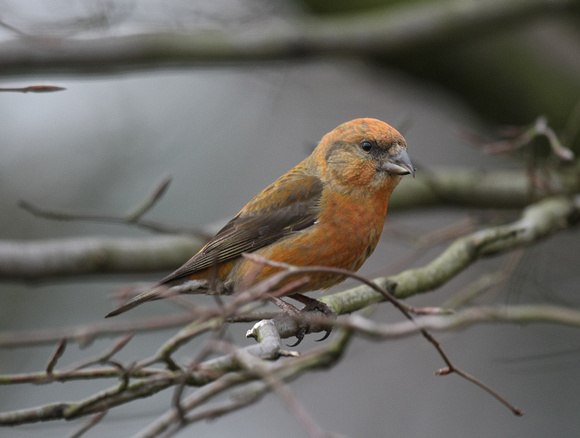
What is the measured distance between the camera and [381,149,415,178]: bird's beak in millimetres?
3652

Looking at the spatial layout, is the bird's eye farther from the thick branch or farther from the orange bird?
the thick branch

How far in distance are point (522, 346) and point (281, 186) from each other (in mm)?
6371

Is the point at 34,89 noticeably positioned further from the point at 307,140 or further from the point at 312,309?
the point at 307,140

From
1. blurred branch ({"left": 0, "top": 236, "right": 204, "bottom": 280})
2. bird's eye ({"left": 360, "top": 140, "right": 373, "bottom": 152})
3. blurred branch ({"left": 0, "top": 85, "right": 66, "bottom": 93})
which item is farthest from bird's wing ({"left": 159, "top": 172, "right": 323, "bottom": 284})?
blurred branch ({"left": 0, "top": 85, "right": 66, "bottom": 93})

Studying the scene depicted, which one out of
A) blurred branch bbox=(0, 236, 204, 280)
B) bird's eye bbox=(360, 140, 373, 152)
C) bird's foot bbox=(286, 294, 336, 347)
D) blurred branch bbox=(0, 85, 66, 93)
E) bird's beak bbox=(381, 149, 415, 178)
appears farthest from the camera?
blurred branch bbox=(0, 236, 204, 280)

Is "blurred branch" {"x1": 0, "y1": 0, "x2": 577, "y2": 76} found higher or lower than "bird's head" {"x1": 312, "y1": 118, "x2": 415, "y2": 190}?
higher

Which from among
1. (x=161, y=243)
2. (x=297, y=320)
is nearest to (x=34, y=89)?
(x=297, y=320)

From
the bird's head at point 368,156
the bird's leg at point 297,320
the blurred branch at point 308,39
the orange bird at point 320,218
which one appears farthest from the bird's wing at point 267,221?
the blurred branch at point 308,39

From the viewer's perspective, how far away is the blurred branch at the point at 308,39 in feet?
18.2

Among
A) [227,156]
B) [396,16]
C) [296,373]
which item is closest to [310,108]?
[227,156]

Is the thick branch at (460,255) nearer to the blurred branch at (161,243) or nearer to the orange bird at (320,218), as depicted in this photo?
the orange bird at (320,218)

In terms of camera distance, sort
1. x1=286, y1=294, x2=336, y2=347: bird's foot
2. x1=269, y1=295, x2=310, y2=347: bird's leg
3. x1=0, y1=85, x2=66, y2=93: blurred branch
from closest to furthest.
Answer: x1=0, y1=85, x2=66, y2=93: blurred branch → x1=269, y1=295, x2=310, y2=347: bird's leg → x1=286, y1=294, x2=336, y2=347: bird's foot

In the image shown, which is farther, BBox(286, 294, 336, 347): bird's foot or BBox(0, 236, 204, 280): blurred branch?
BBox(0, 236, 204, 280): blurred branch

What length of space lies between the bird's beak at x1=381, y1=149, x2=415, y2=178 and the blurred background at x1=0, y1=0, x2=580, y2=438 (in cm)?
109
